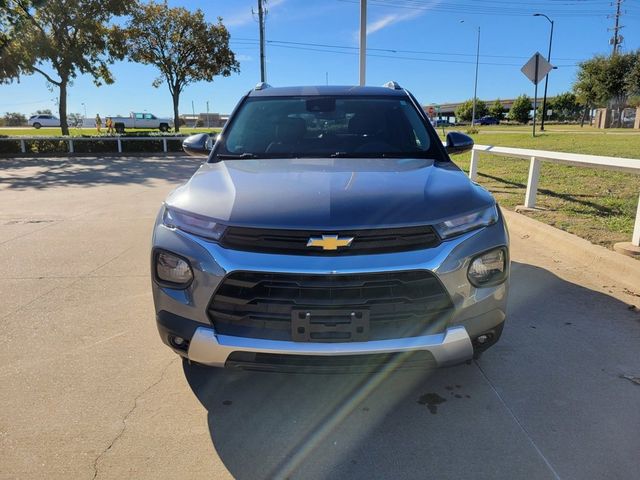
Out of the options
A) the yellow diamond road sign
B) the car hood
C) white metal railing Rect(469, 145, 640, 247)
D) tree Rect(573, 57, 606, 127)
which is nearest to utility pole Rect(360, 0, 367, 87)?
the yellow diamond road sign

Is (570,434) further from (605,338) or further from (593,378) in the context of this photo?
(605,338)

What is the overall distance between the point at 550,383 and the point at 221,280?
2.10 meters

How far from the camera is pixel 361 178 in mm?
2861

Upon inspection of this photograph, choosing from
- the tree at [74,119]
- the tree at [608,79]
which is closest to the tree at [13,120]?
the tree at [74,119]

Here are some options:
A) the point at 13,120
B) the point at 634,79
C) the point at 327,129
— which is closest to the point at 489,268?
the point at 327,129

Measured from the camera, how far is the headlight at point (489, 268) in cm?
252

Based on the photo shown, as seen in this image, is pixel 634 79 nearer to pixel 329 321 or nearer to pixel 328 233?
pixel 328 233

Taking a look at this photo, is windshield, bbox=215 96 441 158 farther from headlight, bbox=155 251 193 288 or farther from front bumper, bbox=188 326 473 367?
front bumper, bbox=188 326 473 367

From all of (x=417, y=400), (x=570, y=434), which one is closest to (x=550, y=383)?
(x=570, y=434)

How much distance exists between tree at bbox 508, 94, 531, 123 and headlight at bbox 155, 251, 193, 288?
323 feet

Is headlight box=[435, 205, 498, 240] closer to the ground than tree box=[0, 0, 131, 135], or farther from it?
closer to the ground

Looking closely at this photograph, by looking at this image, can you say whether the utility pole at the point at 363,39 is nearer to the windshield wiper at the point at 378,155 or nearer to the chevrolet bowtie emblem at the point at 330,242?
the windshield wiper at the point at 378,155

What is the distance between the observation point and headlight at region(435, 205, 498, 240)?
8.14 feet

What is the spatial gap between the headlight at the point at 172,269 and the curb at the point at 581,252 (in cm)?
410
